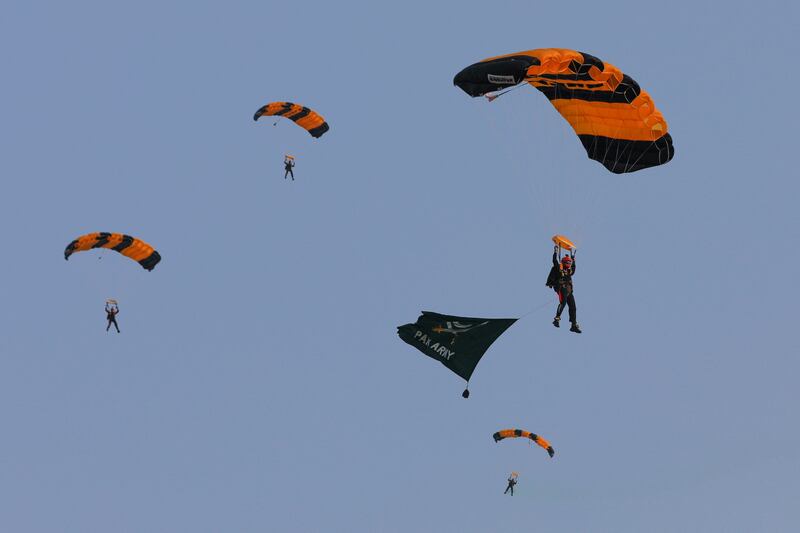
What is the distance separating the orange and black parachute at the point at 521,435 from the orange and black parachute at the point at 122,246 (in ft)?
65.2

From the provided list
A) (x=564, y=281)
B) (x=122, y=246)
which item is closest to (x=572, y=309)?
(x=564, y=281)

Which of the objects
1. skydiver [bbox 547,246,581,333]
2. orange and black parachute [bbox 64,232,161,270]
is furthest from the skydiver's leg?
orange and black parachute [bbox 64,232,161,270]

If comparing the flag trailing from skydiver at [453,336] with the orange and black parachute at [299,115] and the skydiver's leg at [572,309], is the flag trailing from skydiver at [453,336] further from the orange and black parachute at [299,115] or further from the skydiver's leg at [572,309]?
the orange and black parachute at [299,115]

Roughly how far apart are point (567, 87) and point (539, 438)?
28.5m

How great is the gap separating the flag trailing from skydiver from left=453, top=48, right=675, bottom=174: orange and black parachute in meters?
5.88

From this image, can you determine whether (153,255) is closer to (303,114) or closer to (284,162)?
(303,114)

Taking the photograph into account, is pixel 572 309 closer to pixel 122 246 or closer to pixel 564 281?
pixel 564 281

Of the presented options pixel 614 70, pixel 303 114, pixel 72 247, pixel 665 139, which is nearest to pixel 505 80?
pixel 614 70

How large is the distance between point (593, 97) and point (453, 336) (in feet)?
25.6

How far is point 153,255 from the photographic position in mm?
59188

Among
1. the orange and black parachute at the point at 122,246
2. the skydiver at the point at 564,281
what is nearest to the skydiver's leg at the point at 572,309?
the skydiver at the point at 564,281

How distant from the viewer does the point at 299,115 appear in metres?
68.6

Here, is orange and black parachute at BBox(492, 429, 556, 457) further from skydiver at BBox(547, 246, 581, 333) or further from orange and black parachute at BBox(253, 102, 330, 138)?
skydiver at BBox(547, 246, 581, 333)

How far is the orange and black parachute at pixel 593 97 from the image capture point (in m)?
42.9
